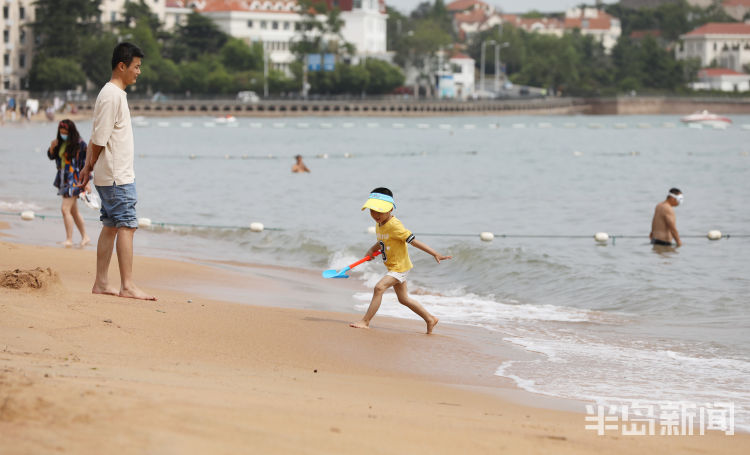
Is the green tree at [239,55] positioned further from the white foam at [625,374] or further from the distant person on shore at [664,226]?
the white foam at [625,374]

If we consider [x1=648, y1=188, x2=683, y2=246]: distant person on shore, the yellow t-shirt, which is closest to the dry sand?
the yellow t-shirt

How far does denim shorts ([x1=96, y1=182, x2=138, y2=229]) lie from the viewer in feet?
28.0

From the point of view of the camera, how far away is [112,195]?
28.0 feet

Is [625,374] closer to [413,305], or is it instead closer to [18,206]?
[413,305]

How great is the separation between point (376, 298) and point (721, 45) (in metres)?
192

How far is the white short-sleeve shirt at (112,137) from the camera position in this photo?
27.3ft

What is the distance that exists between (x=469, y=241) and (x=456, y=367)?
430 inches

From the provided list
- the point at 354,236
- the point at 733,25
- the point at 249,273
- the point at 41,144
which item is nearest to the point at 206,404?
the point at 249,273

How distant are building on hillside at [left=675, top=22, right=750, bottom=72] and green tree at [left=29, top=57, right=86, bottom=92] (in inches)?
4773

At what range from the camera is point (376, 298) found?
9242 mm

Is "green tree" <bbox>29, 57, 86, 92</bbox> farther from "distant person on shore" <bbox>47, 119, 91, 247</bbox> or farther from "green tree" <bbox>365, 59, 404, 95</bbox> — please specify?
"distant person on shore" <bbox>47, 119, 91, 247</bbox>

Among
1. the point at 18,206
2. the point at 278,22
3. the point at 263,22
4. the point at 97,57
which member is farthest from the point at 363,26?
the point at 18,206

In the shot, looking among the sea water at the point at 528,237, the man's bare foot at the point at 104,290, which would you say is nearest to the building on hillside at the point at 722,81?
the sea water at the point at 528,237

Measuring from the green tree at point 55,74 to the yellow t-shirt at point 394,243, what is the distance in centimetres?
9223
